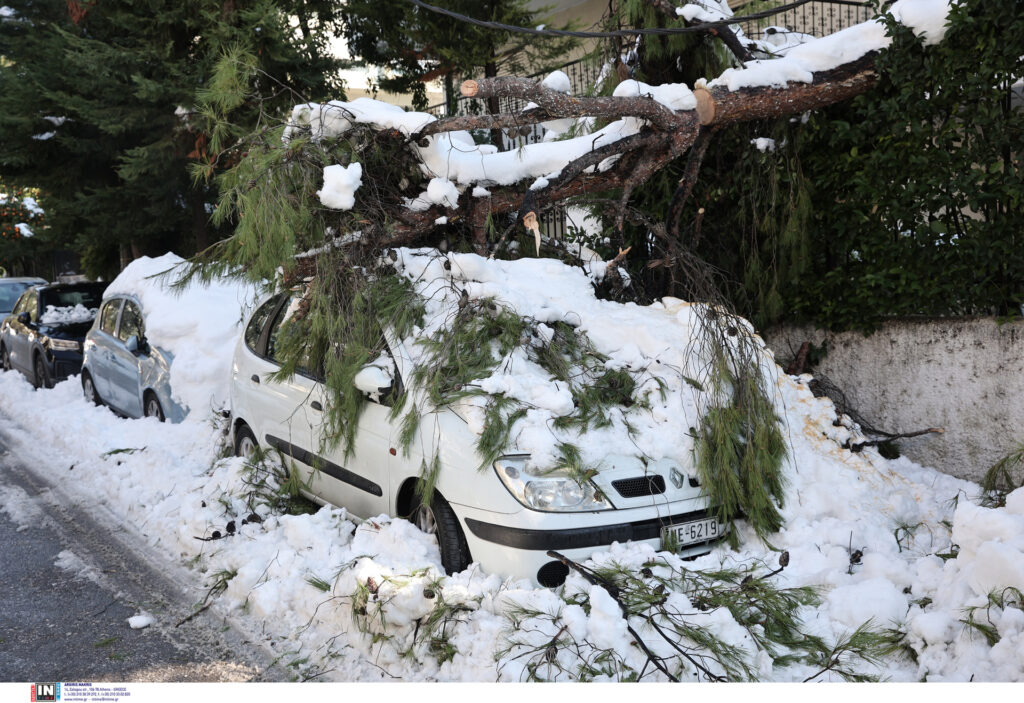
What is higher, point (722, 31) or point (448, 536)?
point (722, 31)

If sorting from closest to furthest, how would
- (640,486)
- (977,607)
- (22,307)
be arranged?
(977,607) < (640,486) < (22,307)

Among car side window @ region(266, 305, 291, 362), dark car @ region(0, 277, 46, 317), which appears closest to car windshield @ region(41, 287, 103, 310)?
dark car @ region(0, 277, 46, 317)

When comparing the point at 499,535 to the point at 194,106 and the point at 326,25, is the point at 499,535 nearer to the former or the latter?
the point at 194,106

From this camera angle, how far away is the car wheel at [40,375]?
11406mm

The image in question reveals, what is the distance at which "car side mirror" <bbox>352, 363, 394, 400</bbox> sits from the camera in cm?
471

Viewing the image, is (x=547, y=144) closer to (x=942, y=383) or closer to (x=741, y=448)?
(x=741, y=448)

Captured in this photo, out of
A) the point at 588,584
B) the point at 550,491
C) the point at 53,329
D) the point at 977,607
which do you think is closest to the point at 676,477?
the point at 550,491

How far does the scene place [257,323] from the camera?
646 cm

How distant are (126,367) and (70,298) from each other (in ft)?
12.8

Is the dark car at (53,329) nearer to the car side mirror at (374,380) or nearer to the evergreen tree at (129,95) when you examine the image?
the evergreen tree at (129,95)

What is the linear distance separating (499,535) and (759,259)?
152 inches

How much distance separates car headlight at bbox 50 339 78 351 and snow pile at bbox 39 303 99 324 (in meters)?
0.39

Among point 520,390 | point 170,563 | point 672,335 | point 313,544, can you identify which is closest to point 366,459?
point 313,544

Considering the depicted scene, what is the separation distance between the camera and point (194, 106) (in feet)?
39.0
